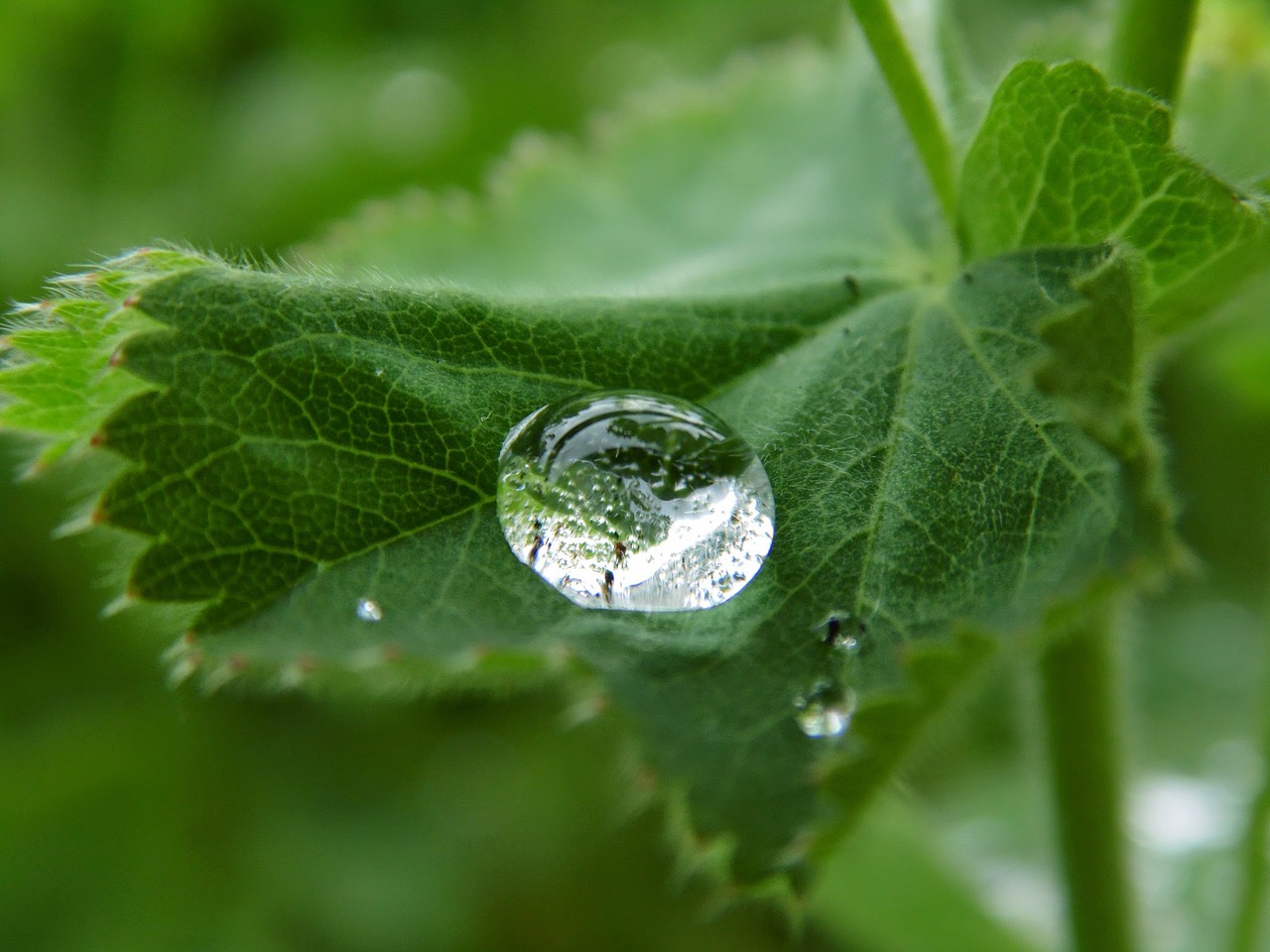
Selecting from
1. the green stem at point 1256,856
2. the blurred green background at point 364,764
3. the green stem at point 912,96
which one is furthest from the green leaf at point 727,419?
the blurred green background at point 364,764

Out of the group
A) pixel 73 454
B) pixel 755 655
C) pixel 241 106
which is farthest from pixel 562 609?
pixel 241 106

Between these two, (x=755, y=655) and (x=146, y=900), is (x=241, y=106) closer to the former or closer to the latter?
(x=146, y=900)

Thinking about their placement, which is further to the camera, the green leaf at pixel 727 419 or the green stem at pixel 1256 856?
the green stem at pixel 1256 856

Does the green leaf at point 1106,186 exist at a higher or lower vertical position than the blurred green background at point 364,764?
higher

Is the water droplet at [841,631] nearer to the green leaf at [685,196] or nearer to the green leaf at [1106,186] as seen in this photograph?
the green leaf at [1106,186]

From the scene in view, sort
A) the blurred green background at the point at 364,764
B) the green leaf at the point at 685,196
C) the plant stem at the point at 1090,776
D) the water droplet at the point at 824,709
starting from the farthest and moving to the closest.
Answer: the blurred green background at the point at 364,764, the green leaf at the point at 685,196, the plant stem at the point at 1090,776, the water droplet at the point at 824,709

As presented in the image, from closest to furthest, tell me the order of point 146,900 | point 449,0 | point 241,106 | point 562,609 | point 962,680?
point 962,680
point 562,609
point 146,900
point 241,106
point 449,0

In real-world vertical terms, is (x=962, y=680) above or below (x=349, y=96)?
below
